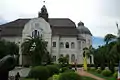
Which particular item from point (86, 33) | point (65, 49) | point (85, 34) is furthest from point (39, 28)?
point (86, 33)

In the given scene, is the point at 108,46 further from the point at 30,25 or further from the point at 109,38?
the point at 30,25

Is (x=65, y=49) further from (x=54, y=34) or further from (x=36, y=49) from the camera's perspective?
(x=36, y=49)

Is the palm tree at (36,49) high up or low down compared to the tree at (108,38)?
down

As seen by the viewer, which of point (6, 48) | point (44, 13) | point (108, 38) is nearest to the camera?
point (108, 38)

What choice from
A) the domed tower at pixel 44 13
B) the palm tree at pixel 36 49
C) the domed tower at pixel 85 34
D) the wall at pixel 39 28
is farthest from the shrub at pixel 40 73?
the domed tower at pixel 44 13

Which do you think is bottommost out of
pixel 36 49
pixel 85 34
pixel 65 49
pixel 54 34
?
pixel 36 49

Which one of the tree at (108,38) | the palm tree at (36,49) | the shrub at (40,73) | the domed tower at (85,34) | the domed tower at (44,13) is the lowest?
the shrub at (40,73)

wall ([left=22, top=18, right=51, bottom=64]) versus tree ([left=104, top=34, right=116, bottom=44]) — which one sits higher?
wall ([left=22, top=18, right=51, bottom=64])

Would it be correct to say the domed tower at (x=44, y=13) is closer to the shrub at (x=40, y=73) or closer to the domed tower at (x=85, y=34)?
the domed tower at (x=85, y=34)

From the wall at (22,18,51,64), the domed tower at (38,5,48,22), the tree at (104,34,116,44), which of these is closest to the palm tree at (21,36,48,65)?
the tree at (104,34,116,44)

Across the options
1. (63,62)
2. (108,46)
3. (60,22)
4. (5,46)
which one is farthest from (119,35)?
(60,22)

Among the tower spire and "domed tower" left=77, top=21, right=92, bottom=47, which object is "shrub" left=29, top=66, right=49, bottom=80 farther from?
"domed tower" left=77, top=21, right=92, bottom=47

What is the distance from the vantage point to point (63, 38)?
66062mm

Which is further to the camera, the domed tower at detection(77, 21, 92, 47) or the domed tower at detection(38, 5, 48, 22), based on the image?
the domed tower at detection(77, 21, 92, 47)
